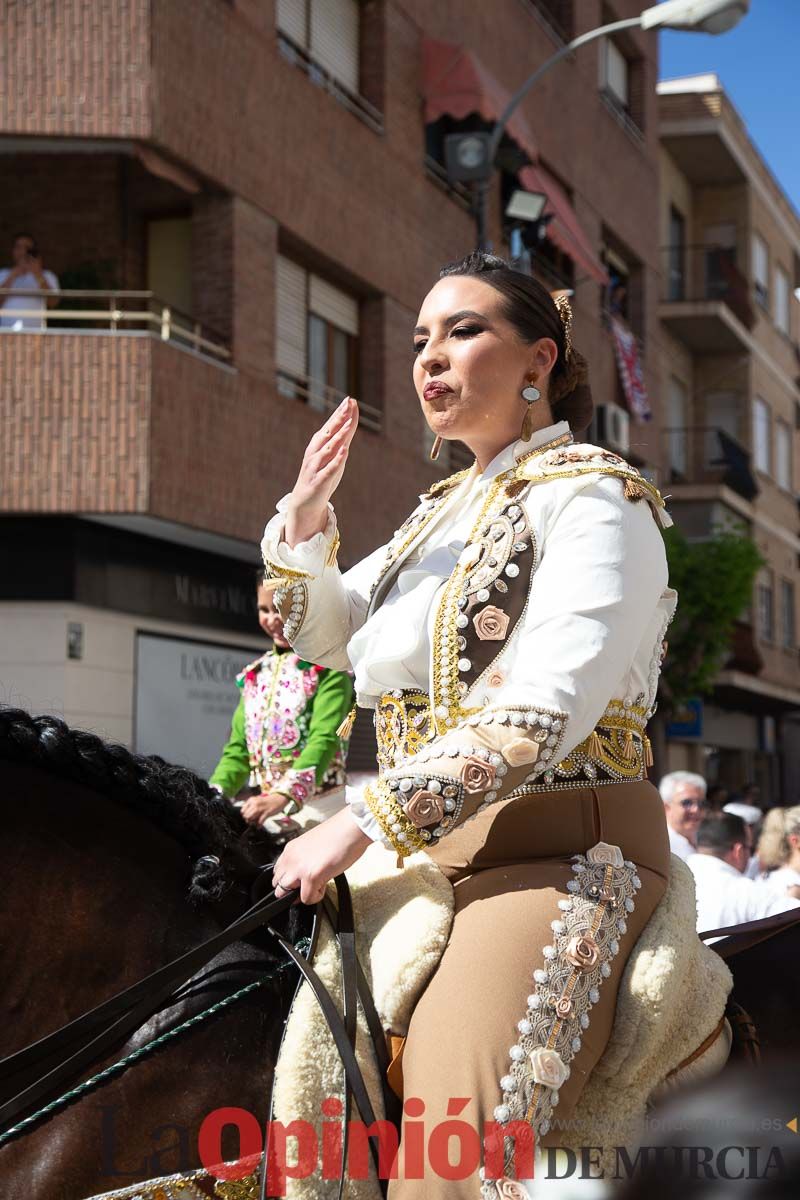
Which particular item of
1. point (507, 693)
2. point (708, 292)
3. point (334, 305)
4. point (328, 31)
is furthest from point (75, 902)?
point (708, 292)

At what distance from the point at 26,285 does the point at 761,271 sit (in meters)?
28.2

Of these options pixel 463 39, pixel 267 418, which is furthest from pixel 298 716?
pixel 463 39

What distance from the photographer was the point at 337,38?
58.2 ft

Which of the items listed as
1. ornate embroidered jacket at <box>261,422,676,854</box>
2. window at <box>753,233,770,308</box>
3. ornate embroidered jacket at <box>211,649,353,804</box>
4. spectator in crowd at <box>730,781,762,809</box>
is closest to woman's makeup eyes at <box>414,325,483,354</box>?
ornate embroidered jacket at <box>261,422,676,854</box>

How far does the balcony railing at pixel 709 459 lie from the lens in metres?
33.1

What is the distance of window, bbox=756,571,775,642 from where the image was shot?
1459 inches

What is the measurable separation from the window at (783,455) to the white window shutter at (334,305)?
2393cm

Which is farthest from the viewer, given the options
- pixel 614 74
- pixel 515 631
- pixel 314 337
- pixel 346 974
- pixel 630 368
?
pixel 614 74

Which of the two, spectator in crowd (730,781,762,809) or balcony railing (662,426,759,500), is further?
balcony railing (662,426,759,500)

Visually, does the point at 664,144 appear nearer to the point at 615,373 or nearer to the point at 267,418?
the point at 615,373

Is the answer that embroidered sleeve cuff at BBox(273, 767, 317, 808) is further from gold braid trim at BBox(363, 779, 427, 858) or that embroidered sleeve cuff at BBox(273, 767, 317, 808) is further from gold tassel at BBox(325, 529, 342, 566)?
gold braid trim at BBox(363, 779, 427, 858)

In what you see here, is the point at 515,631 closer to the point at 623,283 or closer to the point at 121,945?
the point at 121,945

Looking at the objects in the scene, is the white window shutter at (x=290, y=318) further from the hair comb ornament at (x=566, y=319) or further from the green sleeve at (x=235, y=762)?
the hair comb ornament at (x=566, y=319)

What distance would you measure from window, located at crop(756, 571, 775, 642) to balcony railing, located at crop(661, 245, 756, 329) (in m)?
6.64
